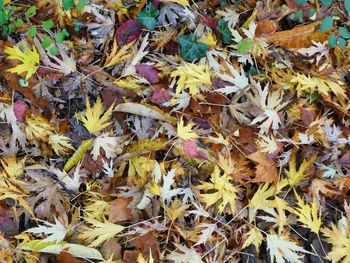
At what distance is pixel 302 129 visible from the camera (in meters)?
1.82

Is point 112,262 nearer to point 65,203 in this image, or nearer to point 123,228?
point 123,228

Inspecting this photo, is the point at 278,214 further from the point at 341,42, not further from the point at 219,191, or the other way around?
the point at 341,42

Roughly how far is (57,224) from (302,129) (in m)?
1.03

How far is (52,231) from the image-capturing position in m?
1.70

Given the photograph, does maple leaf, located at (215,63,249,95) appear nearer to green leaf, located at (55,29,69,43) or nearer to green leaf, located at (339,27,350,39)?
green leaf, located at (339,27,350,39)

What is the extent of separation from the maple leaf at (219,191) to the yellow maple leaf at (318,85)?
0.48 metres

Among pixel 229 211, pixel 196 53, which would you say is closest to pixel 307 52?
pixel 196 53

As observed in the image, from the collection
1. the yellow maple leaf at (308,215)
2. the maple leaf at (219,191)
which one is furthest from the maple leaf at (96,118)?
the yellow maple leaf at (308,215)

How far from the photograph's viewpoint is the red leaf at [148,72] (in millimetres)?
1895

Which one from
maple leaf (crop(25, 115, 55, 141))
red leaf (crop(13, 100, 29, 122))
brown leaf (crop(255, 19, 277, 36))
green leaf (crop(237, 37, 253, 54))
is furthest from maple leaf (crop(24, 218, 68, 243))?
brown leaf (crop(255, 19, 277, 36))

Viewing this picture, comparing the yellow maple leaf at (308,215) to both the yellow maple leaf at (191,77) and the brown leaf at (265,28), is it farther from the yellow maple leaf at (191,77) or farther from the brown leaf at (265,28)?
the brown leaf at (265,28)

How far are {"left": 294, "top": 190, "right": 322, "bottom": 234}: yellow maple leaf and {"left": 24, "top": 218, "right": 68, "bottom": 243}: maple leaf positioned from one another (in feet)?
2.91

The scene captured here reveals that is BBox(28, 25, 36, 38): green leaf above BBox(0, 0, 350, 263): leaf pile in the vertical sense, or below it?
above

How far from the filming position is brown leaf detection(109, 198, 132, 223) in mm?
1705
